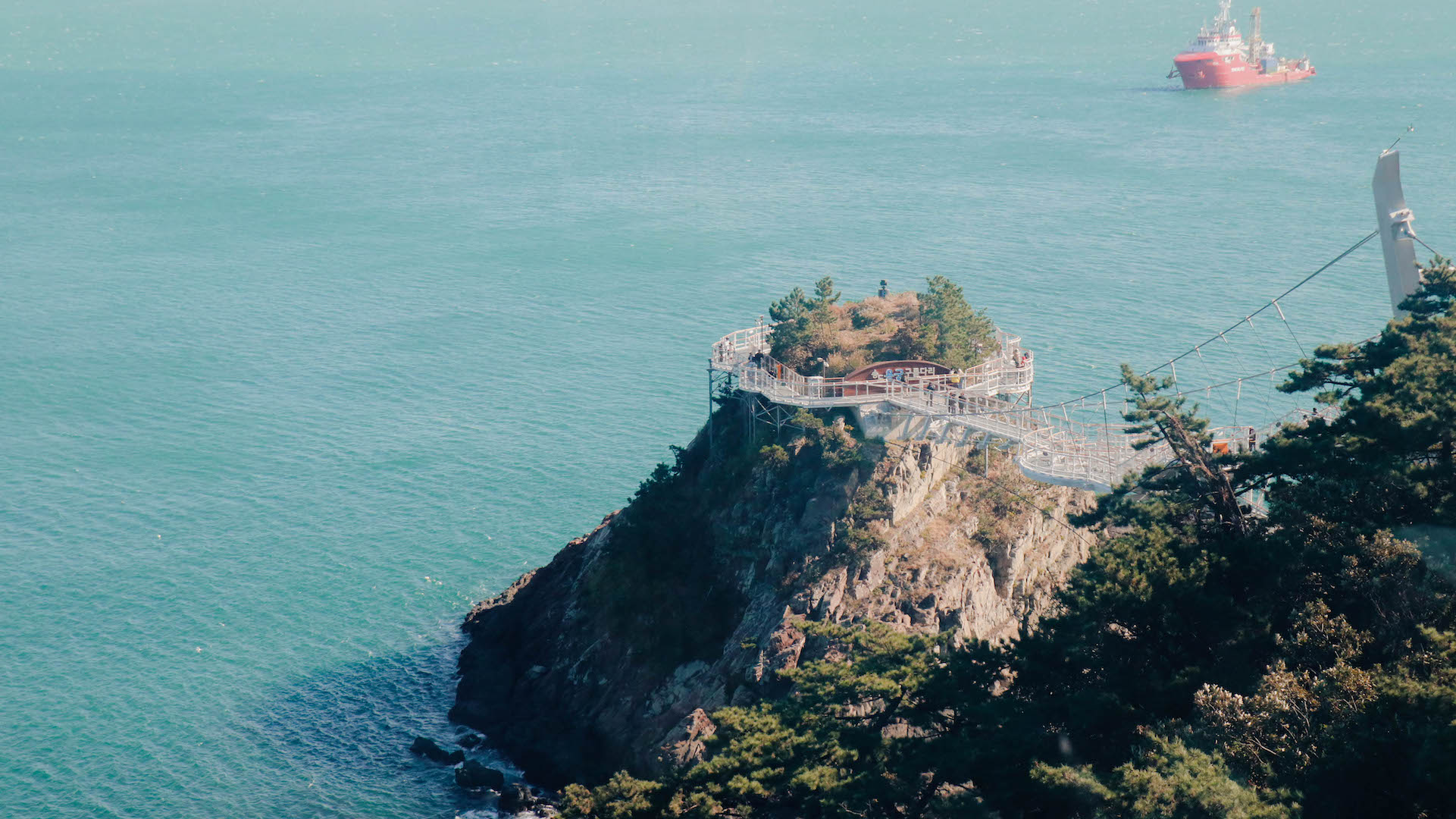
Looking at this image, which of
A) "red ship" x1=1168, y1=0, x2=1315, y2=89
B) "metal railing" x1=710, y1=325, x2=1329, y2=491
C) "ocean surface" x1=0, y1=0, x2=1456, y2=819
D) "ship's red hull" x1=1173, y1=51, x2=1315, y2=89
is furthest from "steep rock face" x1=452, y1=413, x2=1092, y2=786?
"red ship" x1=1168, y1=0, x2=1315, y2=89

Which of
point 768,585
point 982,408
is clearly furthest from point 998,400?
point 768,585

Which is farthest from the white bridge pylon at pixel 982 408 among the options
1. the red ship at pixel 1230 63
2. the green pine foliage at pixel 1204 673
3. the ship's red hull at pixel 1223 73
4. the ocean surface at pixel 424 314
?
the red ship at pixel 1230 63

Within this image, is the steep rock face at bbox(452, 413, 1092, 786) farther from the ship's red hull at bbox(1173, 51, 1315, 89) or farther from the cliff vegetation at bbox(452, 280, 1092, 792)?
the ship's red hull at bbox(1173, 51, 1315, 89)

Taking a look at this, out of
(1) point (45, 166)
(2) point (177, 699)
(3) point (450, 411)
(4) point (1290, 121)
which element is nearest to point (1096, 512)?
(2) point (177, 699)

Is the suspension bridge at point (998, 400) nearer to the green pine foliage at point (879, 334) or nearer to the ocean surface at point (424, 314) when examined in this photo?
the green pine foliage at point (879, 334)

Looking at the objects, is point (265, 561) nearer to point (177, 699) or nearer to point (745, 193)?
point (177, 699)

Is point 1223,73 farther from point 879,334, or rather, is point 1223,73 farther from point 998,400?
point 998,400
